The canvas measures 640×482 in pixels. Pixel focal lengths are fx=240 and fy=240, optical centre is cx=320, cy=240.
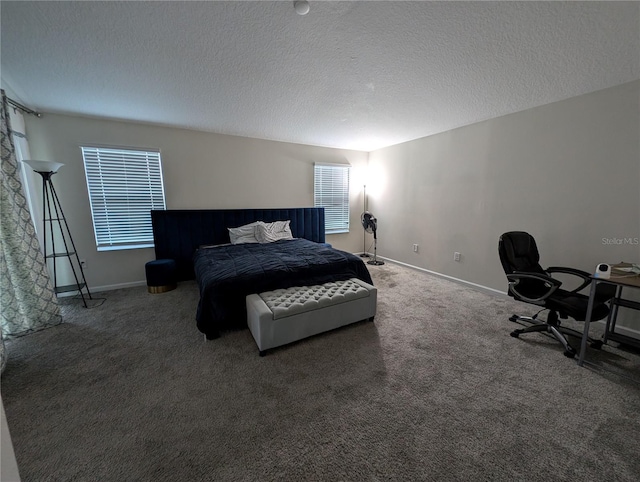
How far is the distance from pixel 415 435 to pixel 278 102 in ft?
10.9

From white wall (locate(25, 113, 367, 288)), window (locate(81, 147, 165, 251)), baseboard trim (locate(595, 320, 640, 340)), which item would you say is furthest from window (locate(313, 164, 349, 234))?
baseboard trim (locate(595, 320, 640, 340))

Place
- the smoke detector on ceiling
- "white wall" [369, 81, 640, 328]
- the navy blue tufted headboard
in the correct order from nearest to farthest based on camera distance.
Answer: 1. the smoke detector on ceiling
2. "white wall" [369, 81, 640, 328]
3. the navy blue tufted headboard

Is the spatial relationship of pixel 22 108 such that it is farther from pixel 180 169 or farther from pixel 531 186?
pixel 531 186

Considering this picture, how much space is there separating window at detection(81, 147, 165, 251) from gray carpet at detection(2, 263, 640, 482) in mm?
1590

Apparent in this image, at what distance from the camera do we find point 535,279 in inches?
93.2

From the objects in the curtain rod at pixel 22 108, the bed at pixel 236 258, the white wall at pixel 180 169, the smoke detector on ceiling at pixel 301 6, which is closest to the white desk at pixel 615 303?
the bed at pixel 236 258

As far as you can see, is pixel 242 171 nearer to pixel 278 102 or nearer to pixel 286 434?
pixel 278 102

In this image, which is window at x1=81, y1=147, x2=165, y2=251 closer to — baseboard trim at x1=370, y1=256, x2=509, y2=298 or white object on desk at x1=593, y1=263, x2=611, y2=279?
baseboard trim at x1=370, y1=256, x2=509, y2=298

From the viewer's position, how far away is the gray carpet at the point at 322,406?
126 centimetres

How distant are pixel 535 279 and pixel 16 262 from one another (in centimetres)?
510

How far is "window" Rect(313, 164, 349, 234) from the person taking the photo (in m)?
5.19

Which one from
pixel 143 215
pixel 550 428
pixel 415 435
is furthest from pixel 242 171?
pixel 550 428

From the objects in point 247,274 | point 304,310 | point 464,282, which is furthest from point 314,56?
point 464,282

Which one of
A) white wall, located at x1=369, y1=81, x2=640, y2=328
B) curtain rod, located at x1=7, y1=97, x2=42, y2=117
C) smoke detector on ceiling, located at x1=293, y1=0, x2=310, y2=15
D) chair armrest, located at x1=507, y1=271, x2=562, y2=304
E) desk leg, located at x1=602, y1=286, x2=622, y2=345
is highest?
smoke detector on ceiling, located at x1=293, y1=0, x2=310, y2=15
